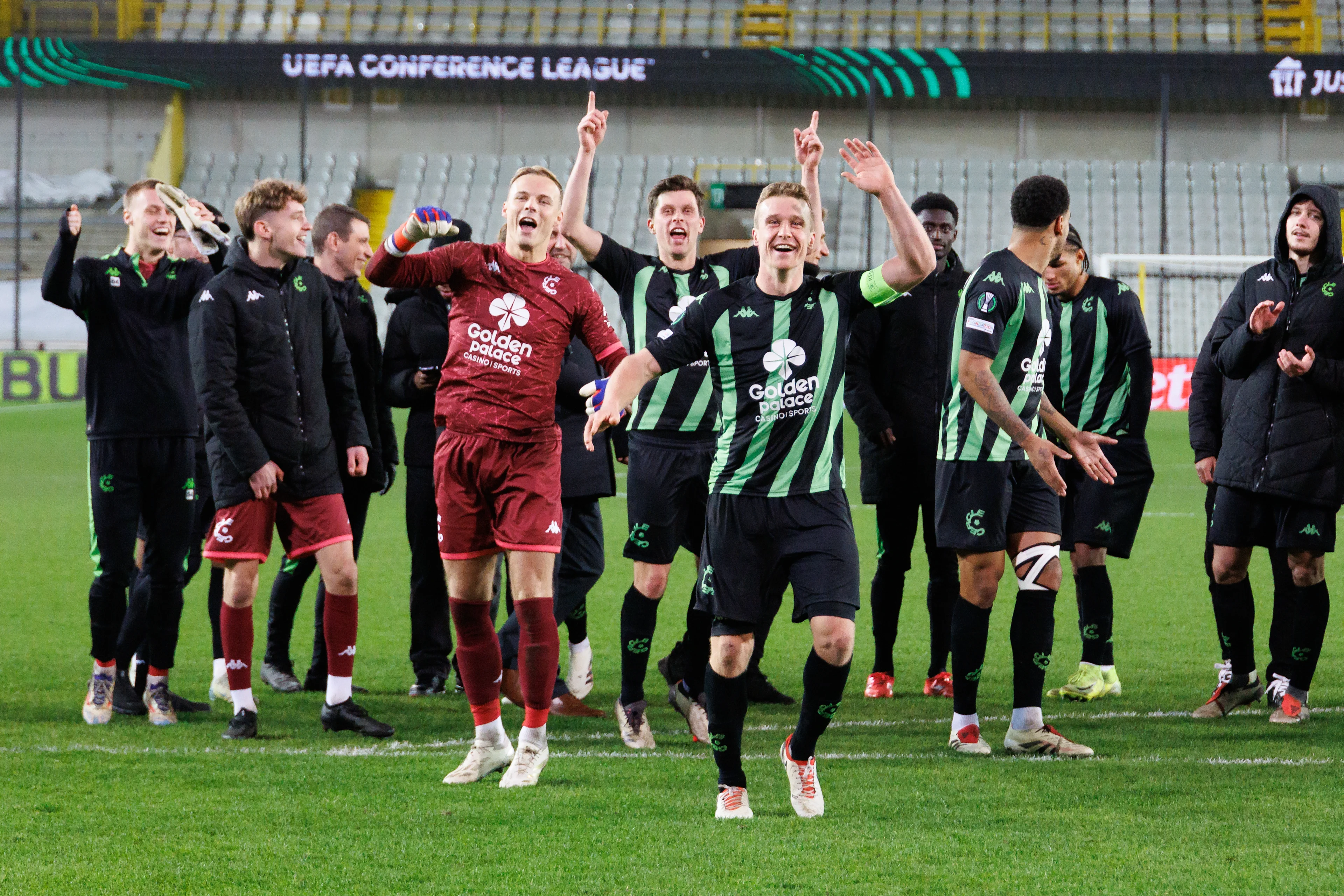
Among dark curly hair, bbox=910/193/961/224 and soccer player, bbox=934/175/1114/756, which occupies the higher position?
dark curly hair, bbox=910/193/961/224

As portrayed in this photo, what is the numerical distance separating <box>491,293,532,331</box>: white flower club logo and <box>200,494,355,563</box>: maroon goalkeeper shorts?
1056 millimetres

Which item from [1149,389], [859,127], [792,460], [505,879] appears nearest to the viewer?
[505,879]

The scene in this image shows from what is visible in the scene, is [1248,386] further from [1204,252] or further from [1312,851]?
[1204,252]

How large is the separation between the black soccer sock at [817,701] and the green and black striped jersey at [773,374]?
0.49 metres

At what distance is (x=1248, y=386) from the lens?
5426mm

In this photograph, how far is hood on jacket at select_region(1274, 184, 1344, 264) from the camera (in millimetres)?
5219

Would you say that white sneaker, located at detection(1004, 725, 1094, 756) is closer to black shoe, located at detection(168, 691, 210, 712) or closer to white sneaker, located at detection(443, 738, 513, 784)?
white sneaker, located at detection(443, 738, 513, 784)

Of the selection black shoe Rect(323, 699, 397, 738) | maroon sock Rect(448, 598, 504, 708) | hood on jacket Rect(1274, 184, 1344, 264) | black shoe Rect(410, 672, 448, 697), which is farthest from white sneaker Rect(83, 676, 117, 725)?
hood on jacket Rect(1274, 184, 1344, 264)

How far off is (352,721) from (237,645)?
48 cm

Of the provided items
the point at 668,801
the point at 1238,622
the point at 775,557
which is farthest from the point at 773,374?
the point at 1238,622

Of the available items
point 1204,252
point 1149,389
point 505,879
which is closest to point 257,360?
point 505,879

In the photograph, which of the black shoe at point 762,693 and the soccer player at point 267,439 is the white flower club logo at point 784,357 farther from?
the black shoe at point 762,693

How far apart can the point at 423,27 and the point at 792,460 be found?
31.3 m

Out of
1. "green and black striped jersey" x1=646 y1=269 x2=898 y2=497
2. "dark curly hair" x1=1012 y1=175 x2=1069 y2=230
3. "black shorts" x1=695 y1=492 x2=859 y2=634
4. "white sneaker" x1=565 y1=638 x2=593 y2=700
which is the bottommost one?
"white sneaker" x1=565 y1=638 x2=593 y2=700
